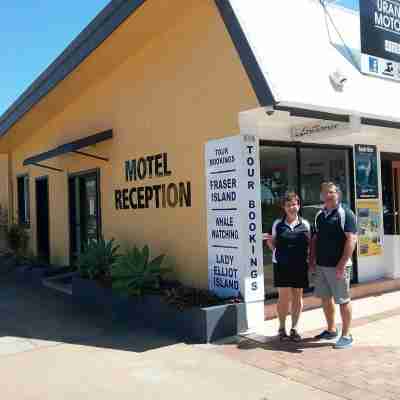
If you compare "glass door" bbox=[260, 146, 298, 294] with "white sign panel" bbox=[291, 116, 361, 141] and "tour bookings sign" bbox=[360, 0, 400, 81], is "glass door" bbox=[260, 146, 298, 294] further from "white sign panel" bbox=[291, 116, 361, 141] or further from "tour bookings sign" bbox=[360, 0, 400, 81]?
"tour bookings sign" bbox=[360, 0, 400, 81]

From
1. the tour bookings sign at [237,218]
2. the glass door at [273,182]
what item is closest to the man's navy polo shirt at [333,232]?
the tour bookings sign at [237,218]

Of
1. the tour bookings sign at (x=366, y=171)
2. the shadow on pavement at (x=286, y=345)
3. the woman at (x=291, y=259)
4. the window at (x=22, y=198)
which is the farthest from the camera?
the window at (x=22, y=198)

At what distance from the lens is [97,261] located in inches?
340

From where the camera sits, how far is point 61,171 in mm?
11750

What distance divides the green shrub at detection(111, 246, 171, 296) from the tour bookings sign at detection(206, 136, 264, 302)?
1.01m

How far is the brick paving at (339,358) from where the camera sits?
443 cm

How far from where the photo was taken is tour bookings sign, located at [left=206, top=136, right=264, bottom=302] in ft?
21.0

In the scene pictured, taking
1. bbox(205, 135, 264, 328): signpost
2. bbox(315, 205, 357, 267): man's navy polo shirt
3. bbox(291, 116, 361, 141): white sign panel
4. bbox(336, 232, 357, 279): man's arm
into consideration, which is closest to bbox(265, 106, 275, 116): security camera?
bbox(205, 135, 264, 328): signpost

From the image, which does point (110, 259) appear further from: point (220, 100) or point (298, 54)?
point (298, 54)

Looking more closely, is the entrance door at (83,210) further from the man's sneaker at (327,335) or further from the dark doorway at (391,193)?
the man's sneaker at (327,335)

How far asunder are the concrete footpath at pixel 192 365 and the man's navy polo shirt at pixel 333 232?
39.1 inches

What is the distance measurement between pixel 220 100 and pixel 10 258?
347 inches

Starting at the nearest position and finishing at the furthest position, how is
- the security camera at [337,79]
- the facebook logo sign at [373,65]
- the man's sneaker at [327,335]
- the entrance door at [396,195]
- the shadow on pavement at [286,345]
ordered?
the shadow on pavement at [286,345] → the man's sneaker at [327,335] → the security camera at [337,79] → the facebook logo sign at [373,65] → the entrance door at [396,195]

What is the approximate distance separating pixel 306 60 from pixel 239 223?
227cm
